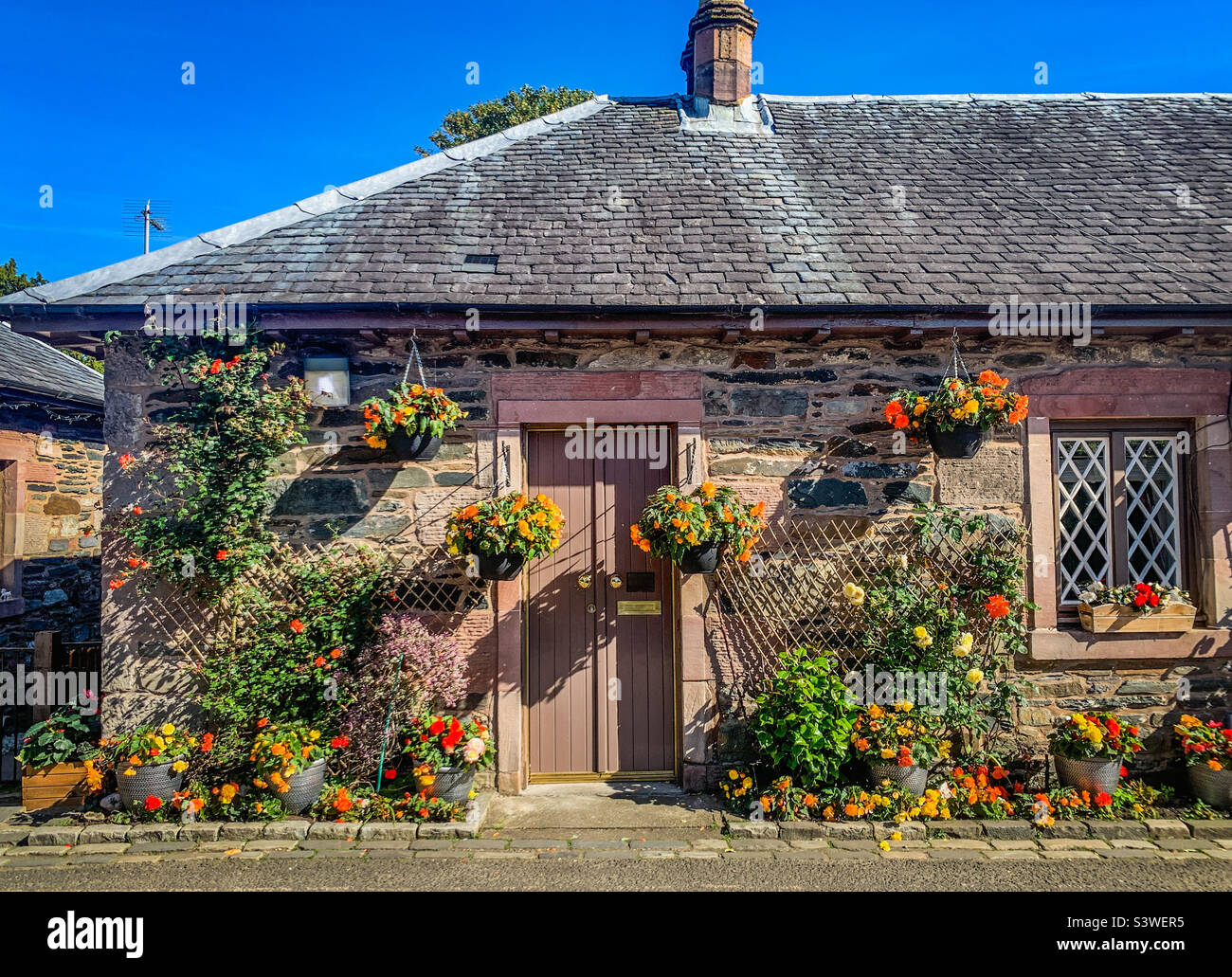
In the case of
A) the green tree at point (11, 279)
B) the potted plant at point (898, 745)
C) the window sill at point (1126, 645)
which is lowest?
the potted plant at point (898, 745)

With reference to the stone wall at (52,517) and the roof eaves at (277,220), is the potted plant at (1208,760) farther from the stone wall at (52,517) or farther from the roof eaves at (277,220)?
the stone wall at (52,517)

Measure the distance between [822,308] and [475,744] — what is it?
3.97 m

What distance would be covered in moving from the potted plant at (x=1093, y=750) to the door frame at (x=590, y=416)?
261cm

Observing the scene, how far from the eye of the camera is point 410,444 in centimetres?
511

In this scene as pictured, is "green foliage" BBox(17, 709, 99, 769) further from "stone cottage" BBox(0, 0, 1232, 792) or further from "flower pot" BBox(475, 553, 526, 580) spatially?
"flower pot" BBox(475, 553, 526, 580)

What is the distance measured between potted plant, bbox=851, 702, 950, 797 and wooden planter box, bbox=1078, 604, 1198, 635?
1608mm

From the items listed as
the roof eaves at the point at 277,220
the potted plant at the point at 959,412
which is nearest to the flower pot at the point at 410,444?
the roof eaves at the point at 277,220

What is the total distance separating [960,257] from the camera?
237 inches

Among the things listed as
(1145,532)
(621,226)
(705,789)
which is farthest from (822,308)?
(705,789)

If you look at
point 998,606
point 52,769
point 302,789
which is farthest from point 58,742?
point 998,606

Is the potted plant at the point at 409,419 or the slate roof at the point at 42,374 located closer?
the potted plant at the point at 409,419

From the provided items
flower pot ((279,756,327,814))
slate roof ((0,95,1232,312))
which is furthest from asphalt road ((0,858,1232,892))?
slate roof ((0,95,1232,312))

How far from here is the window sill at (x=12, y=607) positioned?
871cm

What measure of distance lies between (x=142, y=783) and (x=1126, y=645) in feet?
23.5
